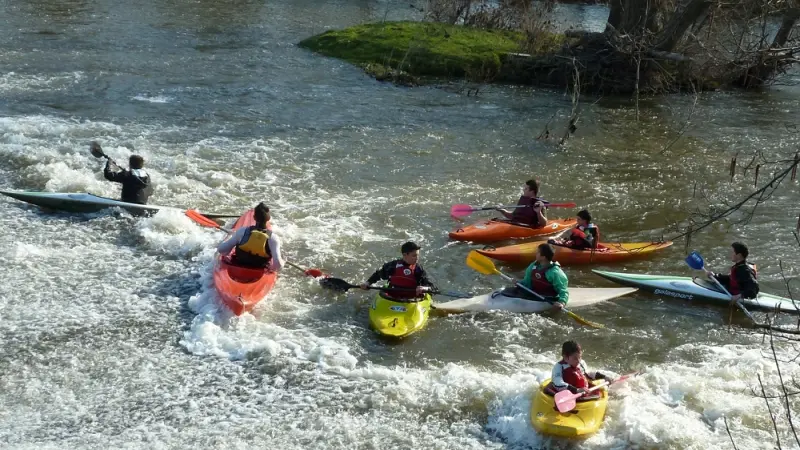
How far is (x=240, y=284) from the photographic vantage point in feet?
28.7

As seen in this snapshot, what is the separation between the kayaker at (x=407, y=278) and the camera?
28.9 feet

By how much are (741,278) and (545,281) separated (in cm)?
236

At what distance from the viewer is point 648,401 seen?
738 cm

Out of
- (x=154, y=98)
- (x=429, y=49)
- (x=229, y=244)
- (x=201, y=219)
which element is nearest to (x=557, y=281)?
(x=229, y=244)

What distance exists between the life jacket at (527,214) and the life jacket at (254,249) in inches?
152

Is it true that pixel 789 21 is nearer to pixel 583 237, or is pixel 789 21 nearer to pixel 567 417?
pixel 583 237

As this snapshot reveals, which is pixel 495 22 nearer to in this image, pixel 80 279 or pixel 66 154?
pixel 66 154

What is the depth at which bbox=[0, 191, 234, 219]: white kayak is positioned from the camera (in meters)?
11.0

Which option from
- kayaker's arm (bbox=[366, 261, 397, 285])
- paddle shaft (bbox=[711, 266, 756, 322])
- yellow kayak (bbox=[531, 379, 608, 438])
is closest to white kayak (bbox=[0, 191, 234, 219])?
kayaker's arm (bbox=[366, 261, 397, 285])

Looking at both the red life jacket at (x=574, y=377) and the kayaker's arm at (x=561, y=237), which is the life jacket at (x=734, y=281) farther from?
the red life jacket at (x=574, y=377)

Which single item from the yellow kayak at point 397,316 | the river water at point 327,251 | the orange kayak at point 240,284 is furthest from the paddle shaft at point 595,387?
the orange kayak at point 240,284

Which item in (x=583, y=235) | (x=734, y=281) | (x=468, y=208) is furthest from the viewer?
(x=468, y=208)

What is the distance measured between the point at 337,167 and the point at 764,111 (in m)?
10.2

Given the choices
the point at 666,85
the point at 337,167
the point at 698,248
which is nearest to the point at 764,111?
the point at 666,85
